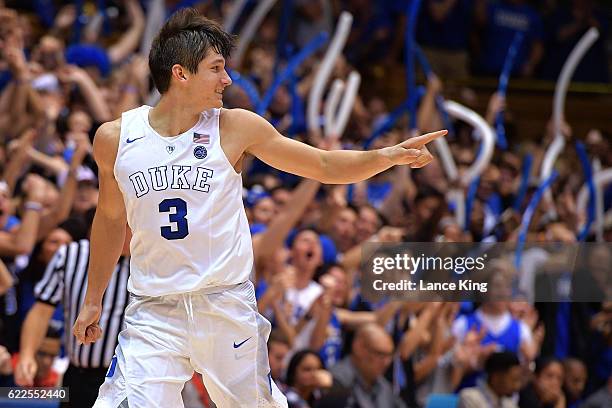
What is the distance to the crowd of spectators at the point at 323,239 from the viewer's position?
7.11 metres

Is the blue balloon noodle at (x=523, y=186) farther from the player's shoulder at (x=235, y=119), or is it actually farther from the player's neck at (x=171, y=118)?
the player's neck at (x=171, y=118)

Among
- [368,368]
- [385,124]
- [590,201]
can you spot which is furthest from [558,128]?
[368,368]

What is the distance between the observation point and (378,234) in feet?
27.4

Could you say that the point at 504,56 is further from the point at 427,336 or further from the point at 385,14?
the point at 427,336

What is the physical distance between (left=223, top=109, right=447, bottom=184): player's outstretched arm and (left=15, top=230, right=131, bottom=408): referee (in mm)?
1496

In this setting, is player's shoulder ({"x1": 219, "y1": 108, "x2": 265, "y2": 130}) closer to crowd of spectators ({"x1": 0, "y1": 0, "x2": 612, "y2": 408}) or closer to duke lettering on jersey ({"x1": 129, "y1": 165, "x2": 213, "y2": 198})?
duke lettering on jersey ({"x1": 129, "y1": 165, "x2": 213, "y2": 198})

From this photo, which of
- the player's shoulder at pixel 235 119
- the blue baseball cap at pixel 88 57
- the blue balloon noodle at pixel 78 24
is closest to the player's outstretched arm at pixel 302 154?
the player's shoulder at pixel 235 119

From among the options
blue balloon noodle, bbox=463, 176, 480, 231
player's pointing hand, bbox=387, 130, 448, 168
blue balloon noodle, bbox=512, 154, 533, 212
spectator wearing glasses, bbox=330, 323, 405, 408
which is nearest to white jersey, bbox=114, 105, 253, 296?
player's pointing hand, bbox=387, 130, 448, 168

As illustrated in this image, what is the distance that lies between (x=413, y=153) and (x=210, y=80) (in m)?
0.79

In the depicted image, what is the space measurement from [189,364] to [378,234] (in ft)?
12.3

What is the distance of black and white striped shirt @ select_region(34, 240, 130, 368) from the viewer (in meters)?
6.16

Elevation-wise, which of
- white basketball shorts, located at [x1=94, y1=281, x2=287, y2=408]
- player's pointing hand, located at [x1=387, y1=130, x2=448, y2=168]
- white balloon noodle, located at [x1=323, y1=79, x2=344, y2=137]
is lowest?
white basketball shorts, located at [x1=94, y1=281, x2=287, y2=408]

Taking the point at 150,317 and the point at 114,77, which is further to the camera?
the point at 114,77

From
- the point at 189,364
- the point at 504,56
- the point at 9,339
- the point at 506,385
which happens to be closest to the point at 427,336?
the point at 506,385
